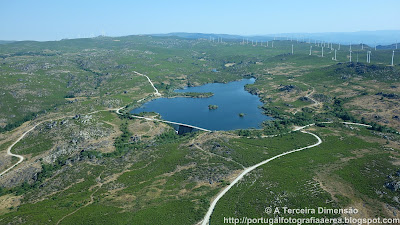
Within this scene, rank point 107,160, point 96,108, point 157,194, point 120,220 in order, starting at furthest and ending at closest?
point 96,108 → point 107,160 → point 157,194 → point 120,220

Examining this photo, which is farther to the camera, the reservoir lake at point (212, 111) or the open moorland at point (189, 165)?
the reservoir lake at point (212, 111)

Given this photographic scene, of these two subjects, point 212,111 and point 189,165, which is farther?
point 212,111

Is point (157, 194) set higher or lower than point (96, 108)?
lower

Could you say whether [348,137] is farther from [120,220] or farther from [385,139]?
[120,220]

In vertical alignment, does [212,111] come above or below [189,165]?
above

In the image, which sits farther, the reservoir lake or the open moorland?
the reservoir lake

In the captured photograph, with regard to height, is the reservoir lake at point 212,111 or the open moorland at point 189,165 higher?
the reservoir lake at point 212,111

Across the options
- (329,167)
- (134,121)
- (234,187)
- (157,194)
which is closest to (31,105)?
(134,121)

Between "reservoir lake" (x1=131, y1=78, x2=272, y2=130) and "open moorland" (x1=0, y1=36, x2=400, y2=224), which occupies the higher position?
"reservoir lake" (x1=131, y1=78, x2=272, y2=130)
